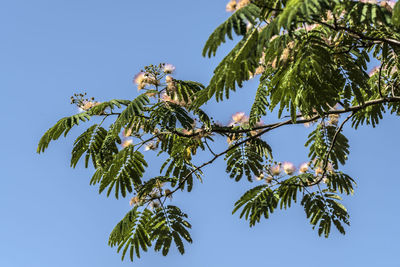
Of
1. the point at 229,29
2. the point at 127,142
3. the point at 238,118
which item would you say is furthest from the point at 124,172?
the point at 229,29

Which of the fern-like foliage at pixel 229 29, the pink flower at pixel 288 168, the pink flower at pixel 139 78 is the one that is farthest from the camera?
the pink flower at pixel 288 168

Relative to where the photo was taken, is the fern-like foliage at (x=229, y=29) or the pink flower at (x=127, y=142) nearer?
the fern-like foliage at (x=229, y=29)

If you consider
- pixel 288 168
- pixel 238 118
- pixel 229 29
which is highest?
pixel 238 118

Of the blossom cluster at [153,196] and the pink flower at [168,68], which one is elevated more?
the pink flower at [168,68]

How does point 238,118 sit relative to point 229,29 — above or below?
above

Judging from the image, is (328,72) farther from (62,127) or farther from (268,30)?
(62,127)

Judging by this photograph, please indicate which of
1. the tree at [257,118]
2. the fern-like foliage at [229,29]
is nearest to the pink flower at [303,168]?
the tree at [257,118]

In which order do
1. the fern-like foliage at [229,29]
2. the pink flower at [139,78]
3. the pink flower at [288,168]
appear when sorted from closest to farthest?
the fern-like foliage at [229,29] → the pink flower at [139,78] → the pink flower at [288,168]

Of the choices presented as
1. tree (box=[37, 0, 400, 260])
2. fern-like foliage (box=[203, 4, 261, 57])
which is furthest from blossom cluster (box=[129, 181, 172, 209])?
fern-like foliage (box=[203, 4, 261, 57])

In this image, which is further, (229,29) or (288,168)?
(288,168)

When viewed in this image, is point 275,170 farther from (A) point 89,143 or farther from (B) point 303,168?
(A) point 89,143

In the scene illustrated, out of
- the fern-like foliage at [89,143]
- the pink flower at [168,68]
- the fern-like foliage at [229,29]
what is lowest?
the fern-like foliage at [229,29]

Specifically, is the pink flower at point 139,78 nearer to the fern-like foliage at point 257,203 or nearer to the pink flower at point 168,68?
the pink flower at point 168,68

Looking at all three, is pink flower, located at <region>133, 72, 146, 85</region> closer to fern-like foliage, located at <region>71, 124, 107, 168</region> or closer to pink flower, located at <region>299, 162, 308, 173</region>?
fern-like foliage, located at <region>71, 124, 107, 168</region>
